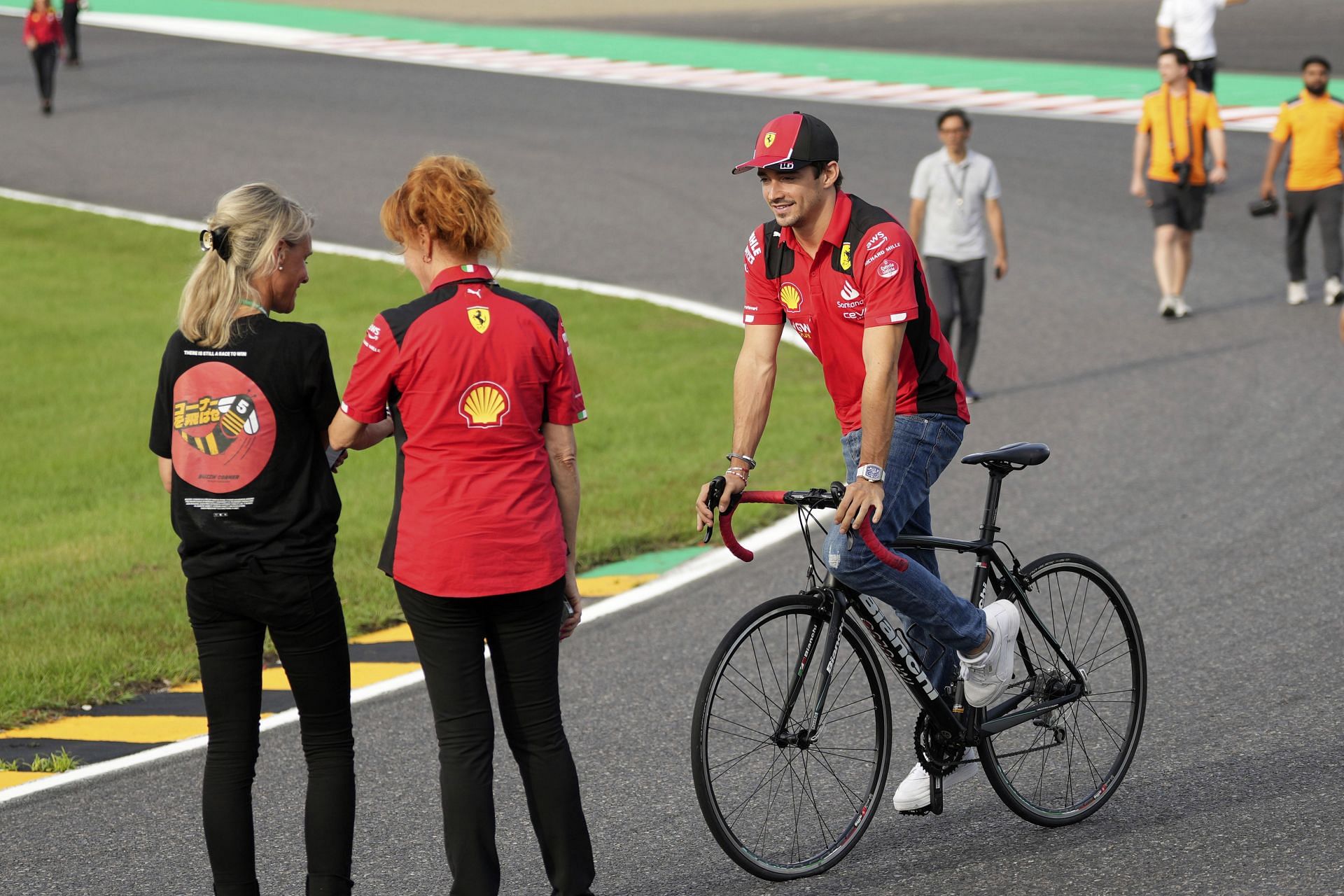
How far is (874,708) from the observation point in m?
5.08

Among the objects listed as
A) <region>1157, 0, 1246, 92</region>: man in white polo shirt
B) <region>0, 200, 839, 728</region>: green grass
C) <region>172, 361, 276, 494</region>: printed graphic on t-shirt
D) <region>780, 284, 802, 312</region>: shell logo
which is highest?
<region>1157, 0, 1246, 92</region>: man in white polo shirt

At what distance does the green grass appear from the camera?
743 cm

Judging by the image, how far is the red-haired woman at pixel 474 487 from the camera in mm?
4180

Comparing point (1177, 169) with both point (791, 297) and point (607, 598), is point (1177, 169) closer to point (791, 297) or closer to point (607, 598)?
point (607, 598)

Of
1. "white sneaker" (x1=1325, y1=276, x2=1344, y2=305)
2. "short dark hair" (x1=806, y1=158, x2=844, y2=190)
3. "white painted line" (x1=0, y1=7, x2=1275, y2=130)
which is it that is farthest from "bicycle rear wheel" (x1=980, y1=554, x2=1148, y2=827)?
"white painted line" (x1=0, y1=7, x2=1275, y2=130)

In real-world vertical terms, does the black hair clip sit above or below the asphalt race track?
above

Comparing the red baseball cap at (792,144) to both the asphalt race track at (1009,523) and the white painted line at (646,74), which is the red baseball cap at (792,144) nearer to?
the asphalt race track at (1009,523)

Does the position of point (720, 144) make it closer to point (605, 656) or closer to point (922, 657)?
point (605, 656)

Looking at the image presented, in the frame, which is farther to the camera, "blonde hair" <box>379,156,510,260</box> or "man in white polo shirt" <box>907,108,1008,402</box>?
"man in white polo shirt" <box>907,108,1008,402</box>

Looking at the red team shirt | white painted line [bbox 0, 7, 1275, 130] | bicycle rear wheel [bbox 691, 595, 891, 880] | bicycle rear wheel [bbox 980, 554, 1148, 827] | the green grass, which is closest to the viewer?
the red team shirt

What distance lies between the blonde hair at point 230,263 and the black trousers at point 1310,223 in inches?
454

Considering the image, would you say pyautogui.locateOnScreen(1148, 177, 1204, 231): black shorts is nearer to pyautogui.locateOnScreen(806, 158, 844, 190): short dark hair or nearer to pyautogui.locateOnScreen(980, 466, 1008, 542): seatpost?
pyautogui.locateOnScreen(980, 466, 1008, 542): seatpost

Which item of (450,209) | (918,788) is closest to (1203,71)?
(918,788)

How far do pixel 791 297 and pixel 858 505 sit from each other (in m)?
0.71
